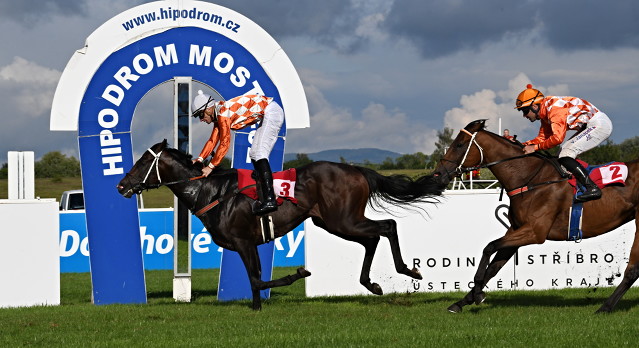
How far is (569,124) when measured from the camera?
338 inches

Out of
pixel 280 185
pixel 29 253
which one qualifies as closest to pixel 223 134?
pixel 280 185

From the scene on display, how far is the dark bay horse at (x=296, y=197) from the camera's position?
923cm

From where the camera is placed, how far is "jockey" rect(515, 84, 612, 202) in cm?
841

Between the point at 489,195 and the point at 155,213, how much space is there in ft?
26.3

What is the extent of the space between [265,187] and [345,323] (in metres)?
2.00

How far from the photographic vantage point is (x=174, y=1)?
35.6 ft

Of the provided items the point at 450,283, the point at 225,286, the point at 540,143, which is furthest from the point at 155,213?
the point at 540,143

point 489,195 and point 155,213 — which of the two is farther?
point 155,213

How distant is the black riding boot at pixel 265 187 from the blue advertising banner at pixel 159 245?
738 centimetres

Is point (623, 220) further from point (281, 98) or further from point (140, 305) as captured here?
point (140, 305)

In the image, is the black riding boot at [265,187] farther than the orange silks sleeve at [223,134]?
No

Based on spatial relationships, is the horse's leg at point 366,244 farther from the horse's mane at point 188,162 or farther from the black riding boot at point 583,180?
the black riding boot at point 583,180

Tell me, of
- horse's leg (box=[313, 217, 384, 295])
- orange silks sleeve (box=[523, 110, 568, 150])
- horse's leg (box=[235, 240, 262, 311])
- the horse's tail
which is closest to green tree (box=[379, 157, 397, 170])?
the horse's tail

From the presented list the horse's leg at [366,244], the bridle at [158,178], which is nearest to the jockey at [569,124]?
the horse's leg at [366,244]
